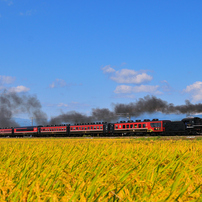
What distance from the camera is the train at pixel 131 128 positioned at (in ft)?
172

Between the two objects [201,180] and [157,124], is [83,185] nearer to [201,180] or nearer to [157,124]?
[201,180]

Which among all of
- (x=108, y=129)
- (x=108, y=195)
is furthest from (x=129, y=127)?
(x=108, y=195)

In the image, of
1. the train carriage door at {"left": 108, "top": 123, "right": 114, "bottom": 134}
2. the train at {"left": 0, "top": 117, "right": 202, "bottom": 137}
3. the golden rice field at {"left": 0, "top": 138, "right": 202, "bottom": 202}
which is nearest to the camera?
the golden rice field at {"left": 0, "top": 138, "right": 202, "bottom": 202}

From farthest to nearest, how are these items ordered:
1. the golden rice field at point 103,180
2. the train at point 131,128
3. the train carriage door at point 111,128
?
the train carriage door at point 111,128 < the train at point 131,128 < the golden rice field at point 103,180

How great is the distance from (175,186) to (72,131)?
64813mm

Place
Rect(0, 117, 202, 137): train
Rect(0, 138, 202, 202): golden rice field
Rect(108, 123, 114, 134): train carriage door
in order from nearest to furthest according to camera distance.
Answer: Rect(0, 138, 202, 202): golden rice field < Rect(0, 117, 202, 137): train < Rect(108, 123, 114, 134): train carriage door

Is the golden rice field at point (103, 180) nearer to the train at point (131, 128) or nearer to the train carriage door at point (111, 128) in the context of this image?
the train at point (131, 128)

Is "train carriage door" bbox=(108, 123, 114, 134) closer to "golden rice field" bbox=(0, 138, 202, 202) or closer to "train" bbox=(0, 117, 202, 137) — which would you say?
"train" bbox=(0, 117, 202, 137)

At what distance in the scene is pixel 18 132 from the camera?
3187 inches

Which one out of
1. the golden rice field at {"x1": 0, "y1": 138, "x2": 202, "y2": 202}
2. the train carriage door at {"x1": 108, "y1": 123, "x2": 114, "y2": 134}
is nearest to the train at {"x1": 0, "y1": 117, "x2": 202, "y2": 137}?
the train carriage door at {"x1": 108, "y1": 123, "x2": 114, "y2": 134}

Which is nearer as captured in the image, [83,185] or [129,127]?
[83,185]

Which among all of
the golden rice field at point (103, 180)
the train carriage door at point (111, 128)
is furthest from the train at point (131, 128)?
the golden rice field at point (103, 180)

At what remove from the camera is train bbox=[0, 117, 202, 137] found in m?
52.5

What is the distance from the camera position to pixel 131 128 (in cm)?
5775
